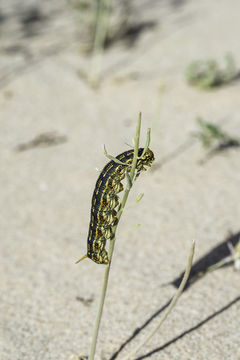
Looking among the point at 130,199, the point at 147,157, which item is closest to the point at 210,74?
the point at 130,199

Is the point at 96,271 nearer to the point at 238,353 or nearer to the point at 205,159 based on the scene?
the point at 238,353

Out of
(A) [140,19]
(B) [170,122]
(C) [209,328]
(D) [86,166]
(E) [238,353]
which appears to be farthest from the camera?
(A) [140,19]

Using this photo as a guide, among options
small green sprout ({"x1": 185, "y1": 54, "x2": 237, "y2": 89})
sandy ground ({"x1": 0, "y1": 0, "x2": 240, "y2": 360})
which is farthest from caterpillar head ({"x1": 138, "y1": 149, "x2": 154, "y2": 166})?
small green sprout ({"x1": 185, "y1": 54, "x2": 237, "y2": 89})

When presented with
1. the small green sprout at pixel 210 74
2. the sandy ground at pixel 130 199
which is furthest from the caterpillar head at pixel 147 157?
the small green sprout at pixel 210 74

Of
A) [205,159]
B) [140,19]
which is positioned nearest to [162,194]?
[205,159]

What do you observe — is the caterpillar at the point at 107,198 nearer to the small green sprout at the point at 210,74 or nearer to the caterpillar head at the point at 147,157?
the caterpillar head at the point at 147,157
